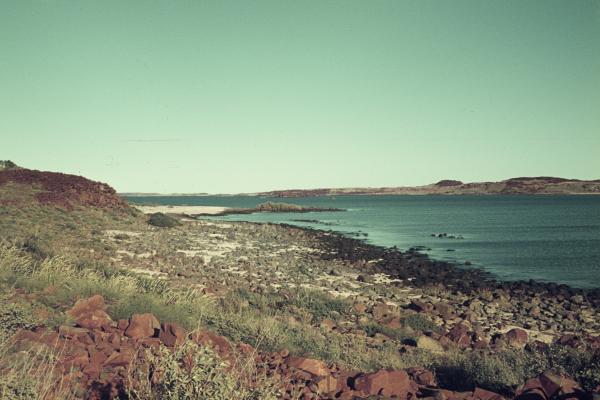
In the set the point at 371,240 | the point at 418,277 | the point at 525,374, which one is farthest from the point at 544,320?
the point at 371,240

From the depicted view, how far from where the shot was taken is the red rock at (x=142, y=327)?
5.80 metres

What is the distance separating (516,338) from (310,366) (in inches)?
294

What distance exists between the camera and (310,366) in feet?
17.8

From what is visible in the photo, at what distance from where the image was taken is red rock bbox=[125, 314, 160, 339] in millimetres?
5797

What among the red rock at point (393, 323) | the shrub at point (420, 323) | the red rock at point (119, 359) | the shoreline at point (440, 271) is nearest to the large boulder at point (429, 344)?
the red rock at point (393, 323)

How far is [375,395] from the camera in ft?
16.0

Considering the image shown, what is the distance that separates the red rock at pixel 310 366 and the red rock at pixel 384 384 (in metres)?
0.46

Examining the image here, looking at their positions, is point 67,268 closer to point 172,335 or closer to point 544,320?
point 172,335

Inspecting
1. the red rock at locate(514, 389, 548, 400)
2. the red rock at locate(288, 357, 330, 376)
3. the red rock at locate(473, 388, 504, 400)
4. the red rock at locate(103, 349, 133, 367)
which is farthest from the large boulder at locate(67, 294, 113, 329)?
the red rock at locate(514, 389, 548, 400)

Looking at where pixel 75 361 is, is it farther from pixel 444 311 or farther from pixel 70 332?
pixel 444 311

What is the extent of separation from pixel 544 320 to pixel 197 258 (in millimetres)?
13703

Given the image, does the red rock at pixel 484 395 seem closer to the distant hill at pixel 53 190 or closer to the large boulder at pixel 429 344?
the large boulder at pixel 429 344

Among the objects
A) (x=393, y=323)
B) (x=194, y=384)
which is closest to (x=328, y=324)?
(x=393, y=323)

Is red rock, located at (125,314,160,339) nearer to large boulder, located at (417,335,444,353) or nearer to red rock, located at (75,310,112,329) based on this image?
red rock, located at (75,310,112,329)
